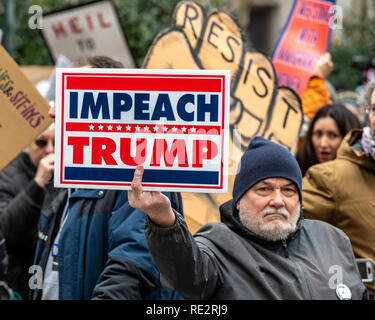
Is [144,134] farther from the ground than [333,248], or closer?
farther from the ground

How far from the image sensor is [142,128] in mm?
1911

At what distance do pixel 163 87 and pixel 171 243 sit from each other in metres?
0.48

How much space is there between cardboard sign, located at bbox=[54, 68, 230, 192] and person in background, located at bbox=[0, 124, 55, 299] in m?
1.04

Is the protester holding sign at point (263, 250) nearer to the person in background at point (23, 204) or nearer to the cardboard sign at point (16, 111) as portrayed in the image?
the cardboard sign at point (16, 111)

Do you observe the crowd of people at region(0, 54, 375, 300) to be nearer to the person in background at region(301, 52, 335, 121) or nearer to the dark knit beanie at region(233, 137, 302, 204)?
the dark knit beanie at region(233, 137, 302, 204)

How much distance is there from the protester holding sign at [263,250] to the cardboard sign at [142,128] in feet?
0.57

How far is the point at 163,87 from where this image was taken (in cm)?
192

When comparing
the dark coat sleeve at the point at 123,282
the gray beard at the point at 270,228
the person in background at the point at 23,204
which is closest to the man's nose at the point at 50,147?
the person in background at the point at 23,204

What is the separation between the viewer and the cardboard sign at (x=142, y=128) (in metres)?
1.89

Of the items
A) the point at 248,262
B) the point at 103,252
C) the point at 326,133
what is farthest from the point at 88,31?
the point at 248,262
